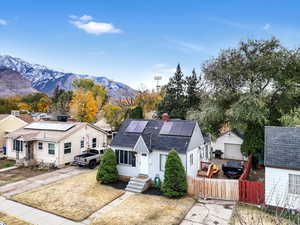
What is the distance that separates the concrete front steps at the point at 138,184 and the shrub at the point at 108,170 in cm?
157

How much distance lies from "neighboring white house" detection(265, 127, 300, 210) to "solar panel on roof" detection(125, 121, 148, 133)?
32.0ft

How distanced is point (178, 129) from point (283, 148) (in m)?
7.40

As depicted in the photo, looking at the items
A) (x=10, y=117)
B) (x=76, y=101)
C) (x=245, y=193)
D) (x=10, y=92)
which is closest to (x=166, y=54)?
(x=76, y=101)

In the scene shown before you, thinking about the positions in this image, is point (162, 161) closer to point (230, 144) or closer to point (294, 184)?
point (294, 184)

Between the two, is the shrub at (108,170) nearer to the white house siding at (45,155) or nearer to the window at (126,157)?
the window at (126,157)

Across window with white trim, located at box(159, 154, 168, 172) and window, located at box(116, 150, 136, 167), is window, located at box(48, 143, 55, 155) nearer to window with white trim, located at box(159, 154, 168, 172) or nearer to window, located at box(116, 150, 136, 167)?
window, located at box(116, 150, 136, 167)

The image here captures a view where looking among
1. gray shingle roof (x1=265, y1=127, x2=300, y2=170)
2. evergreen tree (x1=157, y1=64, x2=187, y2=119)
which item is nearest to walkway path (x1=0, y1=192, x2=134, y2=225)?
gray shingle roof (x1=265, y1=127, x2=300, y2=170)

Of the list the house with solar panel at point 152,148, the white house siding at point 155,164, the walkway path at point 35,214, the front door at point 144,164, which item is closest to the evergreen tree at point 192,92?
the house with solar panel at point 152,148

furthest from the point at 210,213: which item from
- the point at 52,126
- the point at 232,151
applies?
the point at 52,126

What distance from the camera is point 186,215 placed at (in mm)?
11164

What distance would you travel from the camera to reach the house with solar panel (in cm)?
1547

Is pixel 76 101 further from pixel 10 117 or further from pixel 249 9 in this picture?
pixel 249 9

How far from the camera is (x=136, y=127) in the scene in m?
18.1

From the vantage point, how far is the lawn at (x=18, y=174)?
17086 mm
